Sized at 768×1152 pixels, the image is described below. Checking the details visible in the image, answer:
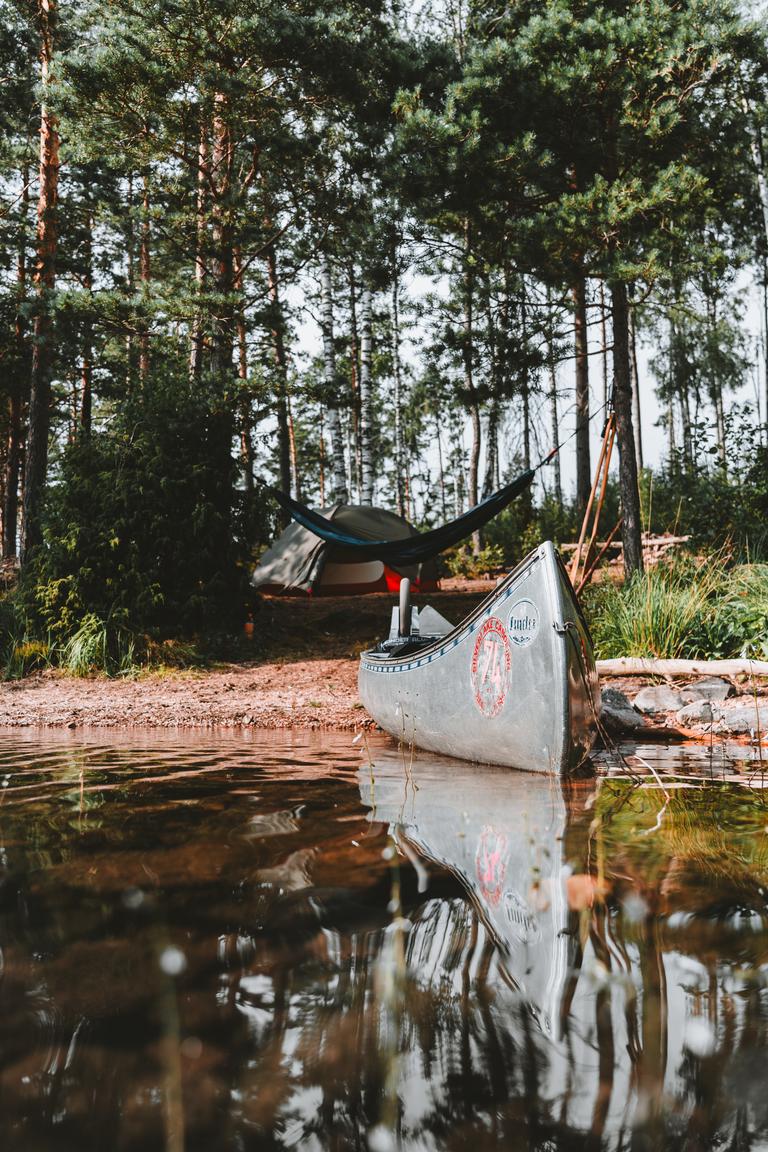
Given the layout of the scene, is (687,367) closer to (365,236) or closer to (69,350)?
(365,236)

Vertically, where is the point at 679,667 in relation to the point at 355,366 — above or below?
below

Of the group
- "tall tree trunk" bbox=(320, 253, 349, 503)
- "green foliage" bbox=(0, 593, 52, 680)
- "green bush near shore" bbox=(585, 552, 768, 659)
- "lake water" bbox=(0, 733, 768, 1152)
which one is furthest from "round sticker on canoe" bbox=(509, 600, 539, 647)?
"tall tree trunk" bbox=(320, 253, 349, 503)

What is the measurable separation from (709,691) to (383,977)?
4617 millimetres

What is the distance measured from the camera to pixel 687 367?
20969 millimetres

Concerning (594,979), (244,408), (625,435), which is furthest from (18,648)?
(594,979)

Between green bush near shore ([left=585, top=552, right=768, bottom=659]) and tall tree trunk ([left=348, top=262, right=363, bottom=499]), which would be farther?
tall tree trunk ([left=348, top=262, right=363, bottom=499])

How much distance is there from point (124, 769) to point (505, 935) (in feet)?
9.47

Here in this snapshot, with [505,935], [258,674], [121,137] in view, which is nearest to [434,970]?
[505,935]

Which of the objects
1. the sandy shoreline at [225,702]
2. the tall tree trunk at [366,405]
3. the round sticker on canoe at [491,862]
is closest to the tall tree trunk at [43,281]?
the sandy shoreline at [225,702]

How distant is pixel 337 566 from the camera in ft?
39.7

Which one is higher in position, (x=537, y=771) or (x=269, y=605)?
(x=269, y=605)

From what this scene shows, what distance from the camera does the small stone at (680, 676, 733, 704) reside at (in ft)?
18.5

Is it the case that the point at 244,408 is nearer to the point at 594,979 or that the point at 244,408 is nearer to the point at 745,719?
the point at 745,719

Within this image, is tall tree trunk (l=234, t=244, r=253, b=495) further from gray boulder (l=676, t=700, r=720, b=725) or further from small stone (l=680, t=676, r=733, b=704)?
gray boulder (l=676, t=700, r=720, b=725)
